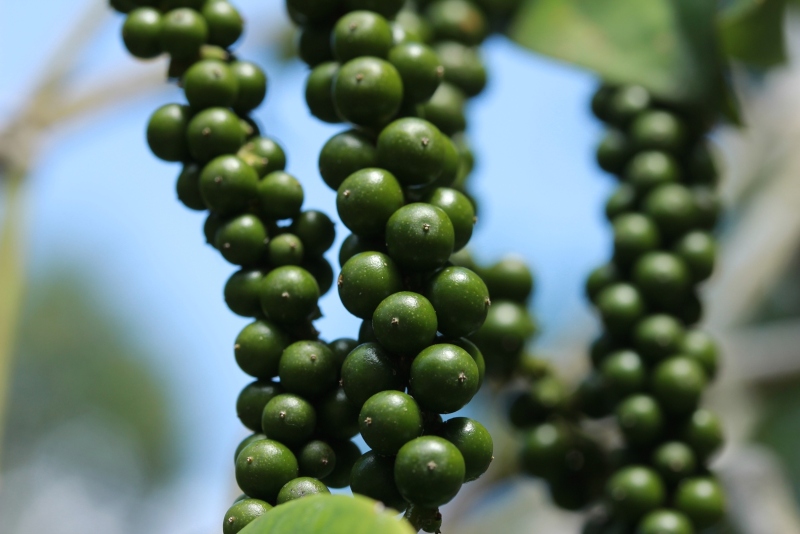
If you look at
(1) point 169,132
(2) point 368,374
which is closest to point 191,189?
(1) point 169,132

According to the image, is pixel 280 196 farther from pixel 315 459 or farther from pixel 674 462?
pixel 674 462

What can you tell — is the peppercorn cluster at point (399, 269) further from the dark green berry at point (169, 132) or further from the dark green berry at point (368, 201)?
Answer: the dark green berry at point (169, 132)

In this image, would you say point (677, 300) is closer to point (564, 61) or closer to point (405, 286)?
point (564, 61)

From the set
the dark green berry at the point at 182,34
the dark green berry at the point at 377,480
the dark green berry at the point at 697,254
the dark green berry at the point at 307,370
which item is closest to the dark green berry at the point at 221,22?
the dark green berry at the point at 182,34

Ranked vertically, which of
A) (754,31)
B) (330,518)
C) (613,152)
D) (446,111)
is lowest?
(330,518)

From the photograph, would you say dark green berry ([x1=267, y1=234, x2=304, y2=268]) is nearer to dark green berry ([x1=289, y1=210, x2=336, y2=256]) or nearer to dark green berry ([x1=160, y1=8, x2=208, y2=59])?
dark green berry ([x1=289, y1=210, x2=336, y2=256])

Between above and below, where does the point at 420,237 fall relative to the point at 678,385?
below

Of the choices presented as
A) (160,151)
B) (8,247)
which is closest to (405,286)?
(160,151)
